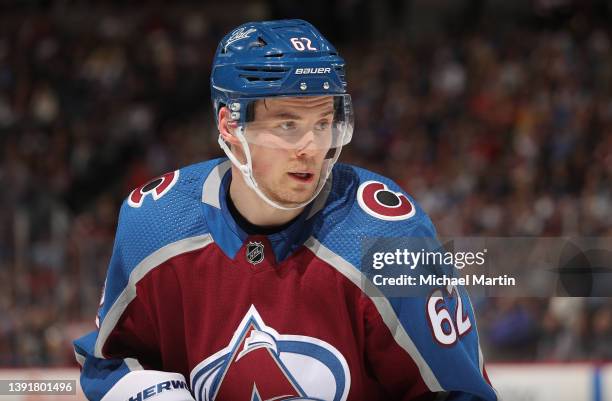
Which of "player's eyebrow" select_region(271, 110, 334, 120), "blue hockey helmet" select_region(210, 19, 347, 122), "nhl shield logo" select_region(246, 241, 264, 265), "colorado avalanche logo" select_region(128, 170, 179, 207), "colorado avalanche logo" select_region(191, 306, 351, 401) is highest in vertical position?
"blue hockey helmet" select_region(210, 19, 347, 122)

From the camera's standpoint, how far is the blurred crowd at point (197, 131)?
5.96 metres

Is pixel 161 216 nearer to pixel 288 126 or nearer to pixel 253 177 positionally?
pixel 253 177

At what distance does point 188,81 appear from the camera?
30.2 ft

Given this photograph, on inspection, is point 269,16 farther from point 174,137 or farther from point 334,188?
point 334,188

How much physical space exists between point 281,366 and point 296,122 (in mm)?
480

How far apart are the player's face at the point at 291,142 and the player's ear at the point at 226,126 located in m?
0.05

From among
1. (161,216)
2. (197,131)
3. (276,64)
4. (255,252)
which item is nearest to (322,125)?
(276,64)

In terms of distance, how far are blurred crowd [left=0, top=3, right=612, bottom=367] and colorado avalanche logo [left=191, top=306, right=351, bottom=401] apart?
2.97 meters

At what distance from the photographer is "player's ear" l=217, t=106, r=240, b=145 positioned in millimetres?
2035

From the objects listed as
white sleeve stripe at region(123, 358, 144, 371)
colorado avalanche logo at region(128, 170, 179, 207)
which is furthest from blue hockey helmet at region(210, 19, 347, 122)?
white sleeve stripe at region(123, 358, 144, 371)

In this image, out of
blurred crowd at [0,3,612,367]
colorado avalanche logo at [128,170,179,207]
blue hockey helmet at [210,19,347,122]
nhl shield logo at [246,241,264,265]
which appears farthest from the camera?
blurred crowd at [0,3,612,367]

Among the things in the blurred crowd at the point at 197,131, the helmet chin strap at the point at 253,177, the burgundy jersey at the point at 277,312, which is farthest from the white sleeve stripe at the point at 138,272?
the blurred crowd at the point at 197,131

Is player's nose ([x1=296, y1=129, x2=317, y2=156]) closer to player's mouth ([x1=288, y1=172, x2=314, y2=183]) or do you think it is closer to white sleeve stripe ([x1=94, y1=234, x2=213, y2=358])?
player's mouth ([x1=288, y1=172, x2=314, y2=183])

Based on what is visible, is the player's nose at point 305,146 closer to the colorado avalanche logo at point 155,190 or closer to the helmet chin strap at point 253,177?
the helmet chin strap at point 253,177
